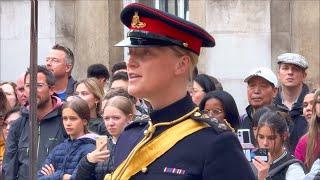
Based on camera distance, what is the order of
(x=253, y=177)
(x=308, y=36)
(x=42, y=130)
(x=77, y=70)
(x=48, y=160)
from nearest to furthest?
(x=253, y=177) < (x=48, y=160) < (x=42, y=130) < (x=308, y=36) < (x=77, y=70)

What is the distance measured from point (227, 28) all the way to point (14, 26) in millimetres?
3010

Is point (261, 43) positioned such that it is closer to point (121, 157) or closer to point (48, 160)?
point (48, 160)

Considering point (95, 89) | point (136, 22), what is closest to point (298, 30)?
point (95, 89)

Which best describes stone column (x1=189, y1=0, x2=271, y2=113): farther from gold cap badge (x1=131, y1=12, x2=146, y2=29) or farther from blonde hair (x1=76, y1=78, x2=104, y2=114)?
gold cap badge (x1=131, y1=12, x2=146, y2=29)

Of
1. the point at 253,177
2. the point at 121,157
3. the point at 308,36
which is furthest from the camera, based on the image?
the point at 308,36

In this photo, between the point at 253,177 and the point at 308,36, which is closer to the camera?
the point at 253,177

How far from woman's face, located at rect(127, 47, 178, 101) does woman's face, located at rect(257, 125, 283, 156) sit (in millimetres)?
3297

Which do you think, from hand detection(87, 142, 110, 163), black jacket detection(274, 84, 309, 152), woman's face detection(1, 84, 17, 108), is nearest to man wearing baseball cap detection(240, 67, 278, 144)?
black jacket detection(274, 84, 309, 152)

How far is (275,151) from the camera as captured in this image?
317 inches

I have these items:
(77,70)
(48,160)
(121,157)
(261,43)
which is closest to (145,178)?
(121,157)

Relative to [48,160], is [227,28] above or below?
above

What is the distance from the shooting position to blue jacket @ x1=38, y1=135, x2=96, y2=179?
8219 mm

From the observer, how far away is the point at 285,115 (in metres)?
8.91

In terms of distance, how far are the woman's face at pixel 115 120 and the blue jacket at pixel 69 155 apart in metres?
0.30
